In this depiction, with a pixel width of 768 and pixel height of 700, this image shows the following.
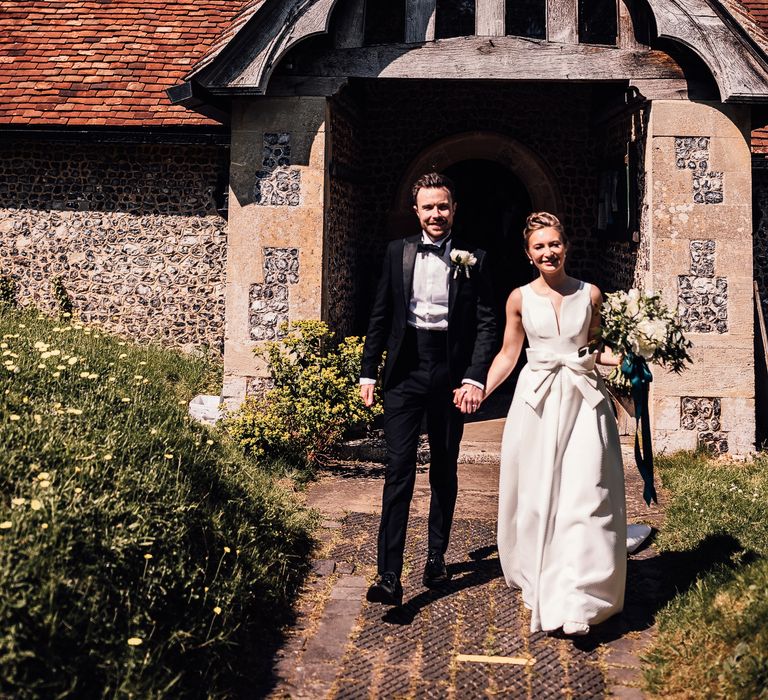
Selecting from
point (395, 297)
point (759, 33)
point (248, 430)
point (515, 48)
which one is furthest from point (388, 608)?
point (759, 33)

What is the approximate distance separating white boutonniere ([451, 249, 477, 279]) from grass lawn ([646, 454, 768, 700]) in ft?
6.49

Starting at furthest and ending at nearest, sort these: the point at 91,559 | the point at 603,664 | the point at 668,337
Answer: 1. the point at 668,337
2. the point at 603,664
3. the point at 91,559

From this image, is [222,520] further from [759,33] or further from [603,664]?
[759,33]

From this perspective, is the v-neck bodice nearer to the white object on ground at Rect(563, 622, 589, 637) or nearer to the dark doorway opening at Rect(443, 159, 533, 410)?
the white object on ground at Rect(563, 622, 589, 637)

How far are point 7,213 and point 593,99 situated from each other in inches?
287

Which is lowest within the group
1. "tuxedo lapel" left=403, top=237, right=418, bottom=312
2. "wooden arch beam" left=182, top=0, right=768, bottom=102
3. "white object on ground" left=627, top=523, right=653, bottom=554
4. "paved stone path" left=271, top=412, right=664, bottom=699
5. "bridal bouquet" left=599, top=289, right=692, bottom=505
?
"paved stone path" left=271, top=412, right=664, bottom=699

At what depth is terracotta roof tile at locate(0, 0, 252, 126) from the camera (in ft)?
32.3

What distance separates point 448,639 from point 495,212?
8011 millimetres

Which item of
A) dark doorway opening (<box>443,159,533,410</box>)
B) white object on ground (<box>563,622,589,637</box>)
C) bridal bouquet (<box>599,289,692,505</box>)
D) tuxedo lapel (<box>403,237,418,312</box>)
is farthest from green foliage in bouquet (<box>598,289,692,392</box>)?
dark doorway opening (<box>443,159,533,410</box>)

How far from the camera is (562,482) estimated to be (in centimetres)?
407

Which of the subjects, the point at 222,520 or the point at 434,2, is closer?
the point at 222,520

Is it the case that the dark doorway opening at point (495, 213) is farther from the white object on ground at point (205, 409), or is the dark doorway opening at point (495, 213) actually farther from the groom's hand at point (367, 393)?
the groom's hand at point (367, 393)

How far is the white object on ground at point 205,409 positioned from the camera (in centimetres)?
797

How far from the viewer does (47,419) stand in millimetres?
4617
